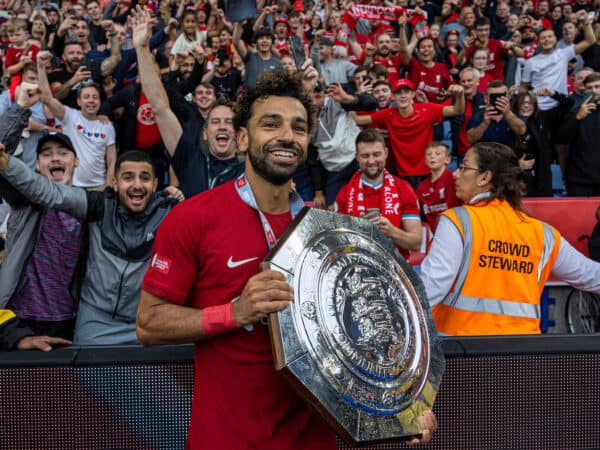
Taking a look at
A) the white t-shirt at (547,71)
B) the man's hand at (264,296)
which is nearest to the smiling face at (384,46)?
the white t-shirt at (547,71)

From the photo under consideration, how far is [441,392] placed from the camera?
2725 mm

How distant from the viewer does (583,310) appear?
6250 mm

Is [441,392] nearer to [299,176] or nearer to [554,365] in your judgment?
[554,365]

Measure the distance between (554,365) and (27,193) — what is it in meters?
2.61

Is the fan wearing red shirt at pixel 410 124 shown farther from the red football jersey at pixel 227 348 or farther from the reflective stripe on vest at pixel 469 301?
the red football jersey at pixel 227 348

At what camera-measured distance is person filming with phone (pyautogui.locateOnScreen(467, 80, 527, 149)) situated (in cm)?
827

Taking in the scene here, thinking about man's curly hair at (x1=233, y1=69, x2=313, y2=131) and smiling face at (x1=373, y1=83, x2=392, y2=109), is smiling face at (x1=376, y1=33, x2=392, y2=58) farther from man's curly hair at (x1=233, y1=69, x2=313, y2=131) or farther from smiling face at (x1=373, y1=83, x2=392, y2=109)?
man's curly hair at (x1=233, y1=69, x2=313, y2=131)

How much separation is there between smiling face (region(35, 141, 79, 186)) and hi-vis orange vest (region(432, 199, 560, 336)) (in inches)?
95.4

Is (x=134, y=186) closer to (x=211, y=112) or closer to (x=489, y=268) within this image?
(x=211, y=112)

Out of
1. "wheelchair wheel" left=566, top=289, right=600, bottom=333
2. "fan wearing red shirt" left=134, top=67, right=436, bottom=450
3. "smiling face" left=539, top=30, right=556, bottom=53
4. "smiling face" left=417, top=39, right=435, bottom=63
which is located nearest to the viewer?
"fan wearing red shirt" left=134, top=67, right=436, bottom=450

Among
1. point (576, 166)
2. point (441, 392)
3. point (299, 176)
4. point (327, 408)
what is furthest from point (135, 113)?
point (327, 408)

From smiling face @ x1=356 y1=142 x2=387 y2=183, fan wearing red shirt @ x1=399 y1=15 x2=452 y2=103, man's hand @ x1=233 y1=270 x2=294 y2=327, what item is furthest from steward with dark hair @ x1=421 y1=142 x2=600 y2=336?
fan wearing red shirt @ x1=399 y1=15 x2=452 y2=103

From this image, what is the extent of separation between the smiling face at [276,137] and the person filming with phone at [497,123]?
6.55 meters

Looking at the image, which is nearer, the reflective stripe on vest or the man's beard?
the man's beard
